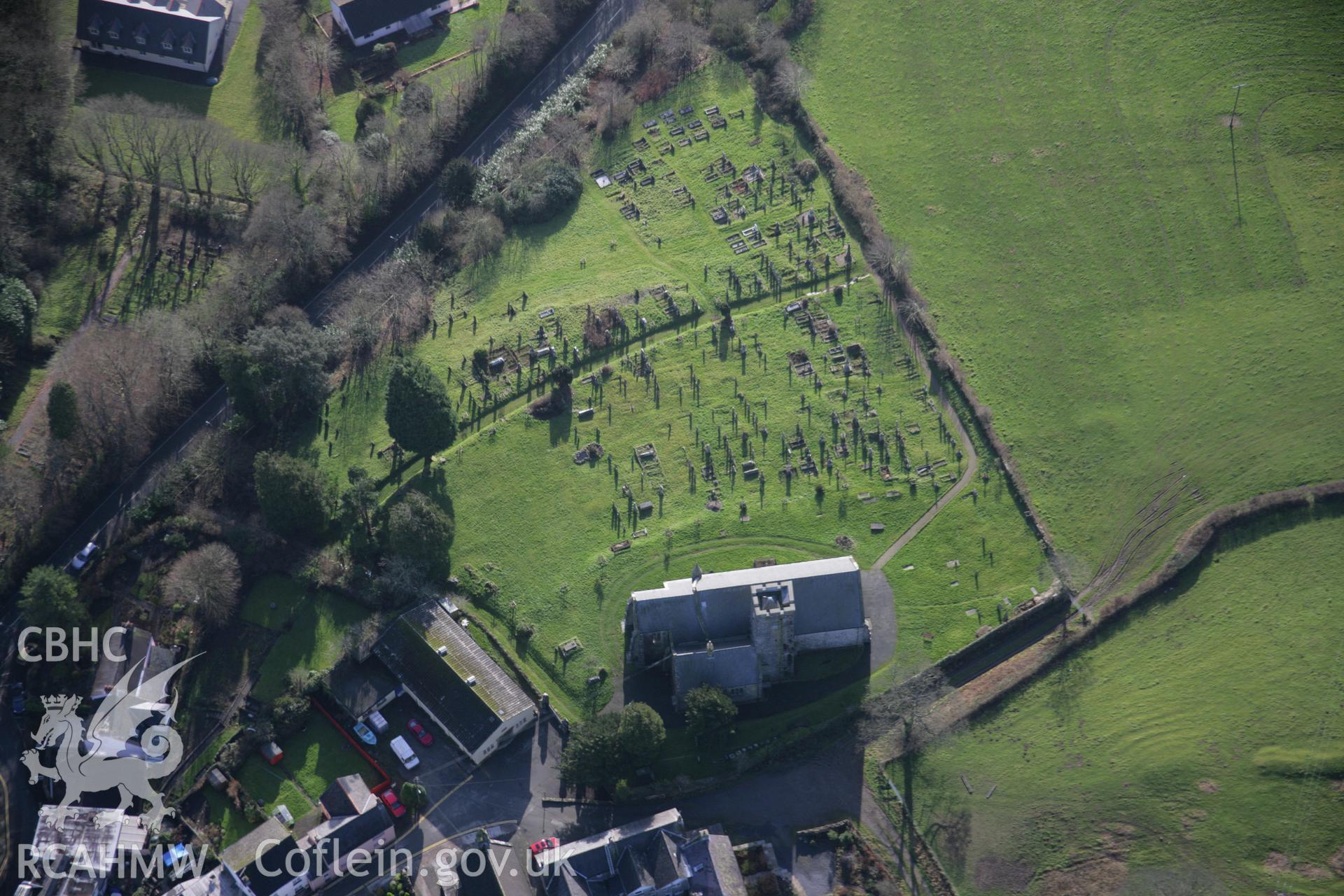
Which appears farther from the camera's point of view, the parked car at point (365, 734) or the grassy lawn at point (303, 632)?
the grassy lawn at point (303, 632)

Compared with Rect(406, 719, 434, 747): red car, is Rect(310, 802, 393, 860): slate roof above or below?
below

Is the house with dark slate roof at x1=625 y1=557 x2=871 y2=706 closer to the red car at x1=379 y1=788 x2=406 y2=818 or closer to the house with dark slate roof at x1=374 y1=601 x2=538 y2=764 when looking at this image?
the house with dark slate roof at x1=374 y1=601 x2=538 y2=764

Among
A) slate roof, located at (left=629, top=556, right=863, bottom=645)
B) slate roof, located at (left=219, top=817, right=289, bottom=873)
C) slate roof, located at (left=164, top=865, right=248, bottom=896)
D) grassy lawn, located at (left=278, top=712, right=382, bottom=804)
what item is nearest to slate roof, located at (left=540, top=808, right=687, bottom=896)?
slate roof, located at (left=629, top=556, right=863, bottom=645)

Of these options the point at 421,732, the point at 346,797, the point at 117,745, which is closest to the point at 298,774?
the point at 346,797

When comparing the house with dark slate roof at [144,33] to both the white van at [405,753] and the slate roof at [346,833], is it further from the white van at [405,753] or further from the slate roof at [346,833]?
the slate roof at [346,833]

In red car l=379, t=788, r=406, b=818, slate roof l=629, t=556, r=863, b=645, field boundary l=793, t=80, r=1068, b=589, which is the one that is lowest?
red car l=379, t=788, r=406, b=818

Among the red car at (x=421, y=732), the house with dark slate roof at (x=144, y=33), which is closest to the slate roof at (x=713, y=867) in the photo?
the red car at (x=421, y=732)
